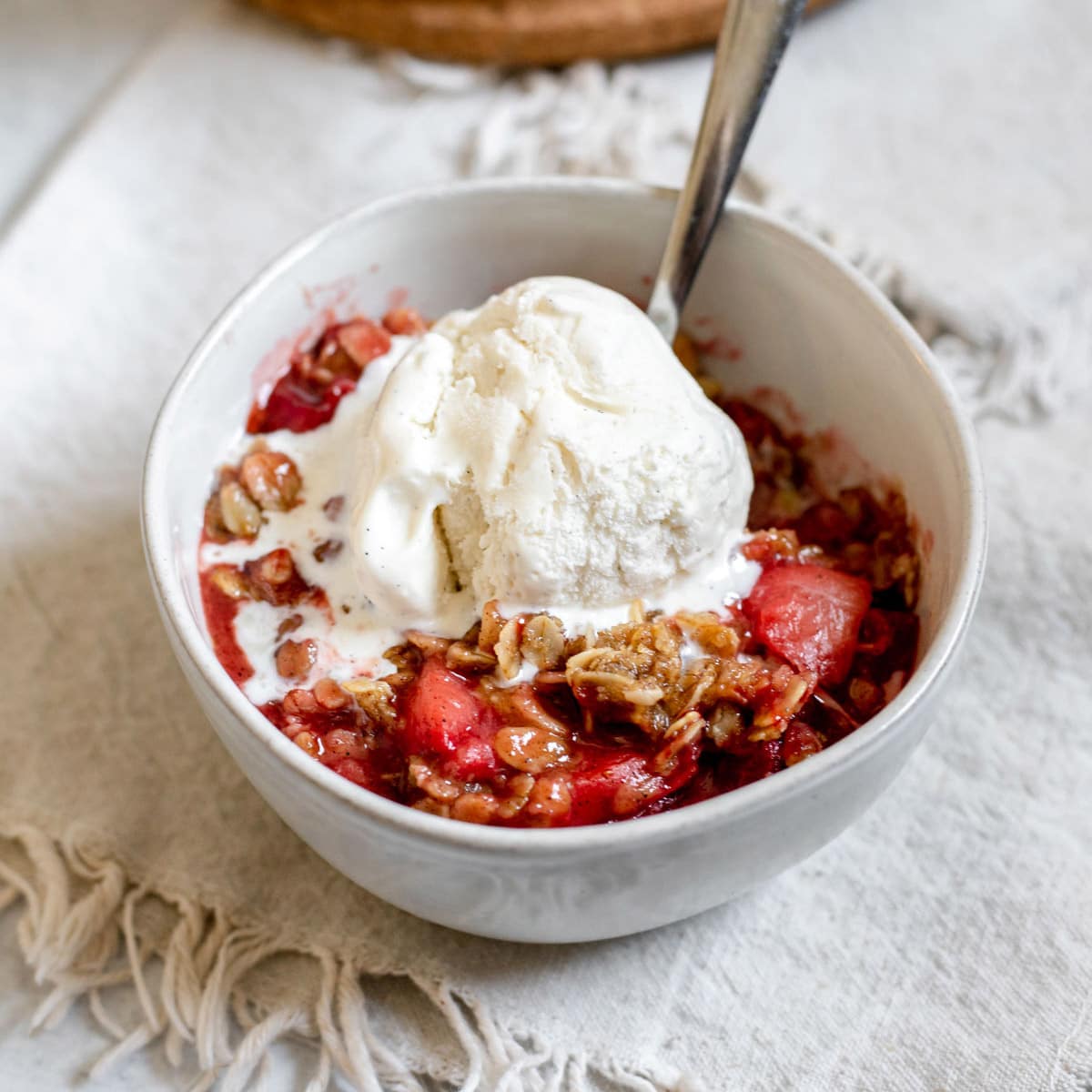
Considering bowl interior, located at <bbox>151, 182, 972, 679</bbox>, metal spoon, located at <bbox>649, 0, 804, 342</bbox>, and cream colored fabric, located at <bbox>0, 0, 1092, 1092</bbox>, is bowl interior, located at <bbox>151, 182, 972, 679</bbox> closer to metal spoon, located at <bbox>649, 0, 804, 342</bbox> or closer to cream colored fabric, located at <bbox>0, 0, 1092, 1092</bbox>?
metal spoon, located at <bbox>649, 0, 804, 342</bbox>

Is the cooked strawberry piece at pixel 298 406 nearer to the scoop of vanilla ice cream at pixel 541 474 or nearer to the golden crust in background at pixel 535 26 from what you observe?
the scoop of vanilla ice cream at pixel 541 474

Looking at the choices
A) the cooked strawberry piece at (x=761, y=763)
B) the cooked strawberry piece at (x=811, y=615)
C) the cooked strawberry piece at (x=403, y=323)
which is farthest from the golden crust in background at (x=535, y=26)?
the cooked strawberry piece at (x=761, y=763)

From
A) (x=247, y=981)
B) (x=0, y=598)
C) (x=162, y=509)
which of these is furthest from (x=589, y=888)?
(x=0, y=598)

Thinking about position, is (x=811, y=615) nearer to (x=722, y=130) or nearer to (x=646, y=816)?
(x=646, y=816)

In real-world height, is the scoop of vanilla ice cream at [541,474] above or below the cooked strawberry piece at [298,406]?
above

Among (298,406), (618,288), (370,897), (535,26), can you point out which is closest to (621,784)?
(370,897)

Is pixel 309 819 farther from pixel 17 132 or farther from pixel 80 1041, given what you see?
pixel 17 132
